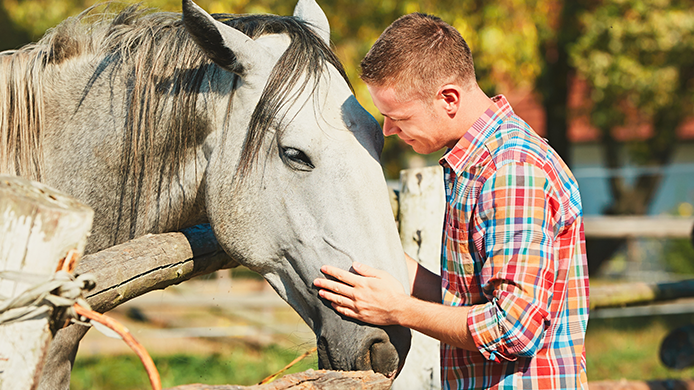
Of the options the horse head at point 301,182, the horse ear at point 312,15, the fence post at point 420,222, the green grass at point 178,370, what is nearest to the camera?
the horse head at point 301,182

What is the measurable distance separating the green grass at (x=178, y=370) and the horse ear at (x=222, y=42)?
374cm

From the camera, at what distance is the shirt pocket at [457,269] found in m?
1.56

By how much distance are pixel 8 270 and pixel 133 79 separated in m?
1.20

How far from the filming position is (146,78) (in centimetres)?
200

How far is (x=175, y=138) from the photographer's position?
2.01m

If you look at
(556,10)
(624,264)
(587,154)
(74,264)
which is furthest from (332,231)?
(587,154)

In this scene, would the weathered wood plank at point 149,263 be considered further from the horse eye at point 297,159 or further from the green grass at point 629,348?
the green grass at point 629,348

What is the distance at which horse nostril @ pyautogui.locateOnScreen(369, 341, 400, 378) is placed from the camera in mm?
1674

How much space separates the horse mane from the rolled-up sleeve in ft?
2.48

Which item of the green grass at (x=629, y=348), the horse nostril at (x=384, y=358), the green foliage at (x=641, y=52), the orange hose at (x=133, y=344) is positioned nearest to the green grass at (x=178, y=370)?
the green grass at (x=629, y=348)

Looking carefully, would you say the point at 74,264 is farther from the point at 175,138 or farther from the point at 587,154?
the point at 587,154

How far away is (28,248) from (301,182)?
916mm

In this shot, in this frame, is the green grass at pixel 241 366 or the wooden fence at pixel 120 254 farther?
the green grass at pixel 241 366

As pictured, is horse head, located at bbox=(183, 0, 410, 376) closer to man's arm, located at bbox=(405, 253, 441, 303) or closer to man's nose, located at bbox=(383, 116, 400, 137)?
man's nose, located at bbox=(383, 116, 400, 137)
